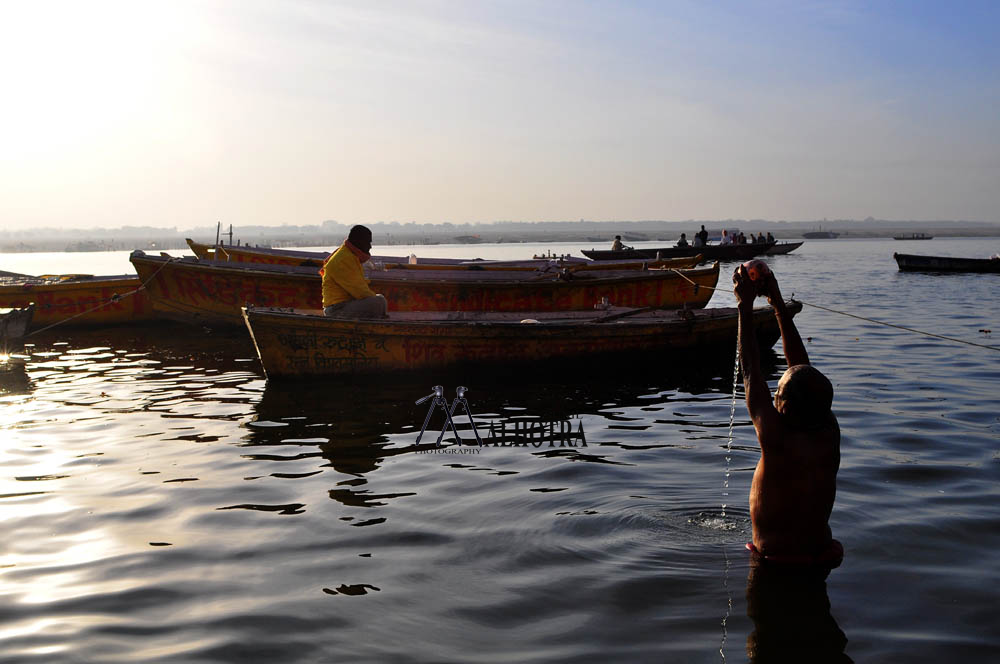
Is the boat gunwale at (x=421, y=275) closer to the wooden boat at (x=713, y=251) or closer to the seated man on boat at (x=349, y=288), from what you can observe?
the seated man on boat at (x=349, y=288)

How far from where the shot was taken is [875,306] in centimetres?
2430

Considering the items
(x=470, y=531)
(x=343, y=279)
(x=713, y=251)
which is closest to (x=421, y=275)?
(x=343, y=279)

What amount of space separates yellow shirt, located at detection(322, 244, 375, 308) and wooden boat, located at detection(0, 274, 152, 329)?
8.87 metres

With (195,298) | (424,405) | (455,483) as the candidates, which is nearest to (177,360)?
(195,298)

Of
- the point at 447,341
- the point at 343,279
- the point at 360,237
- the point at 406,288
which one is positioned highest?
the point at 360,237

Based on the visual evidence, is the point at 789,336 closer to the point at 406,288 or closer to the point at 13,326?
the point at 406,288

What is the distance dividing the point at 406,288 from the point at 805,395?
43.3 feet

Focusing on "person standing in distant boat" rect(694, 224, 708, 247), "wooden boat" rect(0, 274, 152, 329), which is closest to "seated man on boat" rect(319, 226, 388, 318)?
"wooden boat" rect(0, 274, 152, 329)

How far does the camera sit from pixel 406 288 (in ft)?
54.7

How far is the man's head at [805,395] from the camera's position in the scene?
3.99 meters

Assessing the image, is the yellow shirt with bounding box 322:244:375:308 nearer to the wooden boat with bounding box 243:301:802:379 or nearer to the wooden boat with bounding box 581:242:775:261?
the wooden boat with bounding box 243:301:802:379

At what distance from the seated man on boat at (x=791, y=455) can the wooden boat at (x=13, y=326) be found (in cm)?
1473

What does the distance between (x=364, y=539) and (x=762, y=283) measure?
10.3ft

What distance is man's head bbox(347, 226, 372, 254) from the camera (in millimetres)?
10836
